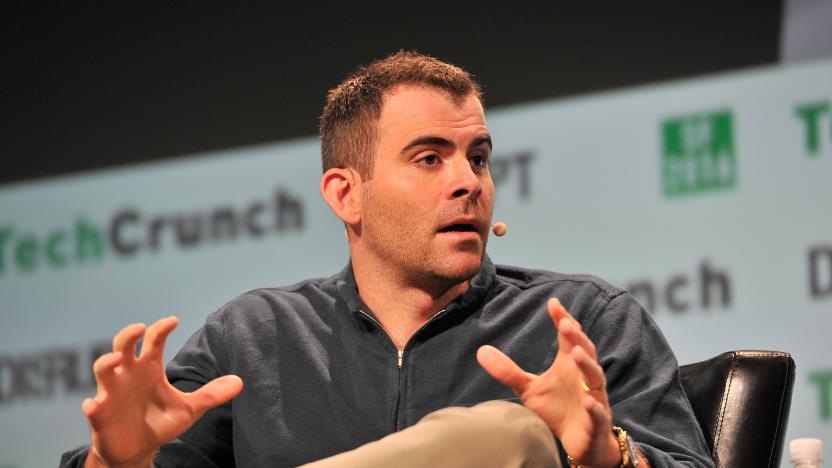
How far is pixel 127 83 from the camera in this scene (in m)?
4.08

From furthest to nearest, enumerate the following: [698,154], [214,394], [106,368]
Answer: [698,154]
[214,394]
[106,368]

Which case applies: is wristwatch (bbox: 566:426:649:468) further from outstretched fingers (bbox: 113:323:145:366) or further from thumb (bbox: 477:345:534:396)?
outstretched fingers (bbox: 113:323:145:366)

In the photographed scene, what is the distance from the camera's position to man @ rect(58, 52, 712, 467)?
77.9 inches

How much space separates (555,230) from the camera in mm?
3324

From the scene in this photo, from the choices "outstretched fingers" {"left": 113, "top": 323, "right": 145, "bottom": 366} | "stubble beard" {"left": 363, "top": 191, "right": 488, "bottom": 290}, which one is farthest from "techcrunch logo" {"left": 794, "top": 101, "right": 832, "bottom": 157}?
"outstretched fingers" {"left": 113, "top": 323, "right": 145, "bottom": 366}

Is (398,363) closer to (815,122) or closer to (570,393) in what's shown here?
(570,393)

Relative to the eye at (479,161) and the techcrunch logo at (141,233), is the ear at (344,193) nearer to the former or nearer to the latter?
the eye at (479,161)

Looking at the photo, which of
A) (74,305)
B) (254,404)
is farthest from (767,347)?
(74,305)

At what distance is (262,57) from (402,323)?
6.51 feet

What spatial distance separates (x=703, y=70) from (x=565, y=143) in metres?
0.47

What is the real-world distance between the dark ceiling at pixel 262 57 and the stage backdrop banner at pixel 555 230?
89mm

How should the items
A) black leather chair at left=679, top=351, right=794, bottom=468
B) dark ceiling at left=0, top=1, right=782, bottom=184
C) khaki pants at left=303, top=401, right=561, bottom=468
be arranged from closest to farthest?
1. khaki pants at left=303, top=401, right=561, bottom=468
2. black leather chair at left=679, top=351, right=794, bottom=468
3. dark ceiling at left=0, top=1, right=782, bottom=184

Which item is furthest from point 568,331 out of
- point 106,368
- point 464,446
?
point 106,368

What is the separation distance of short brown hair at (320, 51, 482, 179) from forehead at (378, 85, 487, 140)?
0.02 metres
